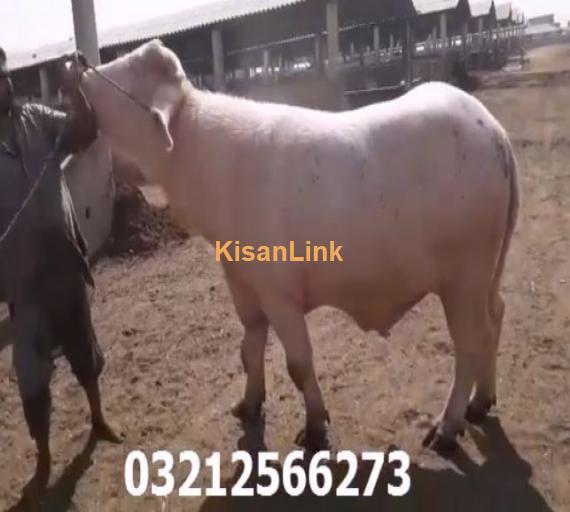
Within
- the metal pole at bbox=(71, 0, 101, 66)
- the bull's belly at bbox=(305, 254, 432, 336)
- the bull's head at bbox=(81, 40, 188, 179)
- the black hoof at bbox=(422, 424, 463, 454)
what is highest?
the metal pole at bbox=(71, 0, 101, 66)

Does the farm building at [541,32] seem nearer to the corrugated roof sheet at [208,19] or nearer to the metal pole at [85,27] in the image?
the corrugated roof sheet at [208,19]

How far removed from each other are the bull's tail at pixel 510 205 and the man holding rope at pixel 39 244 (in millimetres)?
2248

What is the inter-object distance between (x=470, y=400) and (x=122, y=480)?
207 cm

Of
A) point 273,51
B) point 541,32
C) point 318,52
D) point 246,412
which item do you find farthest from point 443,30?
point 541,32

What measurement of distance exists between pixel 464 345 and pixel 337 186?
1.15 metres

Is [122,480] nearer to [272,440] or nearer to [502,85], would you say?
[272,440]

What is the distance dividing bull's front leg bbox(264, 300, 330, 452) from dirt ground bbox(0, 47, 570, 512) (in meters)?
0.19

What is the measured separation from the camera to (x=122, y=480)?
3.41 metres

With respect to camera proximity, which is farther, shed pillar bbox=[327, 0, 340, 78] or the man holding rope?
shed pillar bbox=[327, 0, 340, 78]

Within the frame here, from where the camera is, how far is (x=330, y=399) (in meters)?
4.02

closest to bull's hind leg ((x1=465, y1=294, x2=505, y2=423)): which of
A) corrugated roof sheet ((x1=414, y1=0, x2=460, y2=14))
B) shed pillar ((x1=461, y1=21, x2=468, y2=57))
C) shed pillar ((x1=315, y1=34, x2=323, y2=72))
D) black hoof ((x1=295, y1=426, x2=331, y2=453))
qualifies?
black hoof ((x1=295, y1=426, x2=331, y2=453))

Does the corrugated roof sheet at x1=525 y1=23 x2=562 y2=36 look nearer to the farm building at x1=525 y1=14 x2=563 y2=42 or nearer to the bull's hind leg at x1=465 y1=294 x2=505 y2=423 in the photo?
the farm building at x1=525 y1=14 x2=563 y2=42

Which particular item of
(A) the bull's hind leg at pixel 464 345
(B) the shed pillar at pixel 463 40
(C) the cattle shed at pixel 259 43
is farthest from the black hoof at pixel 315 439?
(B) the shed pillar at pixel 463 40

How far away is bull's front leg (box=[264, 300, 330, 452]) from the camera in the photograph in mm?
3256
